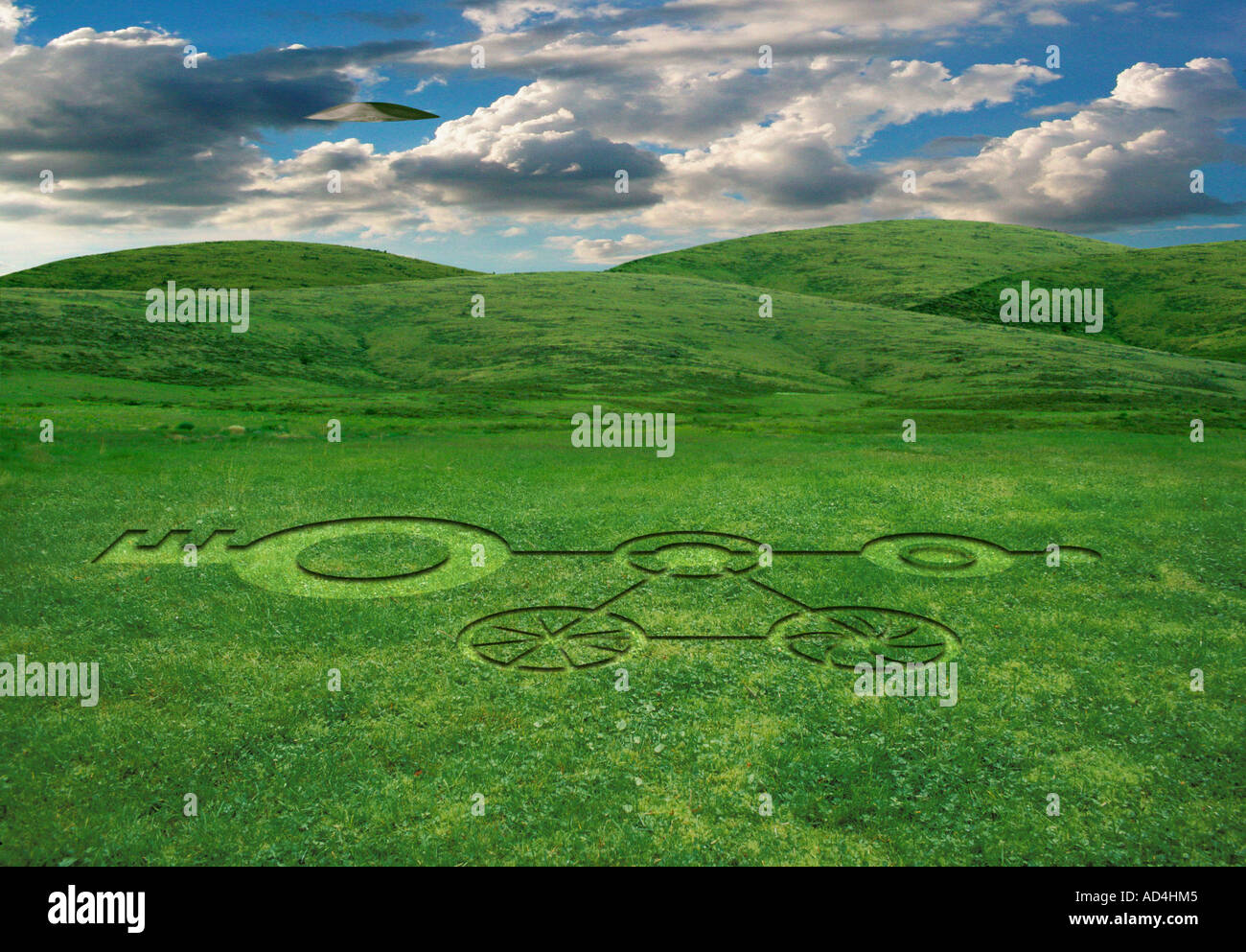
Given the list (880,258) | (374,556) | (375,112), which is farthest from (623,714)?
(880,258)

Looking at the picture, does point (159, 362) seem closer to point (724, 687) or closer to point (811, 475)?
point (811, 475)

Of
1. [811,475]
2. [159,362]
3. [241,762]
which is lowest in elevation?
[241,762]

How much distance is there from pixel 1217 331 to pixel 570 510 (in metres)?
116

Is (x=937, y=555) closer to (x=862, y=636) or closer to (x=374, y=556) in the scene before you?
(x=862, y=636)

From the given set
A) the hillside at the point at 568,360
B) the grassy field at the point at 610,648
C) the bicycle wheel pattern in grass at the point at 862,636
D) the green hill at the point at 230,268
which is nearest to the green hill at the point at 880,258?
the hillside at the point at 568,360

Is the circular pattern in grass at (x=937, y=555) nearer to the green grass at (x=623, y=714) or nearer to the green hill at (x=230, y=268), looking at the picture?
the green grass at (x=623, y=714)

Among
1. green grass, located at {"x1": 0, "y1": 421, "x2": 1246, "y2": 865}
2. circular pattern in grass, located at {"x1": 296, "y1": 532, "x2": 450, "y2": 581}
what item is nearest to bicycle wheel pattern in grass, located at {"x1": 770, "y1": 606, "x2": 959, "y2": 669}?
green grass, located at {"x1": 0, "y1": 421, "x2": 1246, "y2": 865}

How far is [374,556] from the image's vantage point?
1529 cm

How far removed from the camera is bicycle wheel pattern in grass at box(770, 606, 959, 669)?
11.6 meters

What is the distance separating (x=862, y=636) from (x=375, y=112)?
16.4 meters

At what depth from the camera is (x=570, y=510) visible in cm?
1764

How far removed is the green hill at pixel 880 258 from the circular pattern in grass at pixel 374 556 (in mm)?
107325

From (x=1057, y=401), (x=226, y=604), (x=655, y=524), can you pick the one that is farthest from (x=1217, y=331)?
(x=226, y=604)
